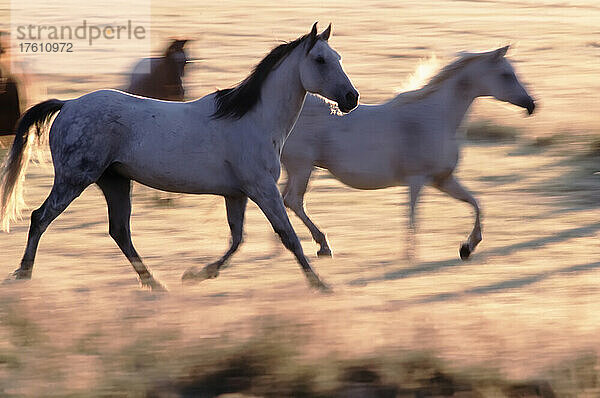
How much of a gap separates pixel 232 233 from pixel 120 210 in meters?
0.67

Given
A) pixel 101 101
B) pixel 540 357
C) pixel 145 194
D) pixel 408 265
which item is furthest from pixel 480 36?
pixel 540 357

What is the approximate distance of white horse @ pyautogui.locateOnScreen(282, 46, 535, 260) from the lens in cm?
823

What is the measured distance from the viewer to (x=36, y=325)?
508 centimetres

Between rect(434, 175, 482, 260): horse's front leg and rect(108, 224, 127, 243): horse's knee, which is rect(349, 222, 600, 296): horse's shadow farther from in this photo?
rect(108, 224, 127, 243): horse's knee

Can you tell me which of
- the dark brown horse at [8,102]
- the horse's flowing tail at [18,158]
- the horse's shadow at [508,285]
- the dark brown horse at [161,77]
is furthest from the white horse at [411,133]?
the dark brown horse at [8,102]

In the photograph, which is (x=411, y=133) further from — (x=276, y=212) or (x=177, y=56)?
(x=177, y=56)

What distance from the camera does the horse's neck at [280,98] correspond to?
21.7 feet

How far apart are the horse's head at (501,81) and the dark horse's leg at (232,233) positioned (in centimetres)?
217

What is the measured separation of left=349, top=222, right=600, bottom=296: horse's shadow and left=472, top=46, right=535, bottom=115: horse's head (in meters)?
1.04

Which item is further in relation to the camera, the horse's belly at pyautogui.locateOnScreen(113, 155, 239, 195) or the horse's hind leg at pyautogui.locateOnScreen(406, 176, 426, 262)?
the horse's hind leg at pyautogui.locateOnScreen(406, 176, 426, 262)

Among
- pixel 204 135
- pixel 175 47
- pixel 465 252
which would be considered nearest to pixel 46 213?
pixel 204 135

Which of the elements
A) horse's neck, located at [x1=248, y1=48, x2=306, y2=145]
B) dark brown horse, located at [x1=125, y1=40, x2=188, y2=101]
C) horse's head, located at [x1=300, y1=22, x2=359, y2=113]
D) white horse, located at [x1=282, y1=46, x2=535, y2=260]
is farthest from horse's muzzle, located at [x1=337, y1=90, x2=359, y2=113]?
dark brown horse, located at [x1=125, y1=40, x2=188, y2=101]

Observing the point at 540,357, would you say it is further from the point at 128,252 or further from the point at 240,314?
the point at 128,252

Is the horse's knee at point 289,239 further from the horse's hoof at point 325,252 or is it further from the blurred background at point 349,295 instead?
the horse's hoof at point 325,252
